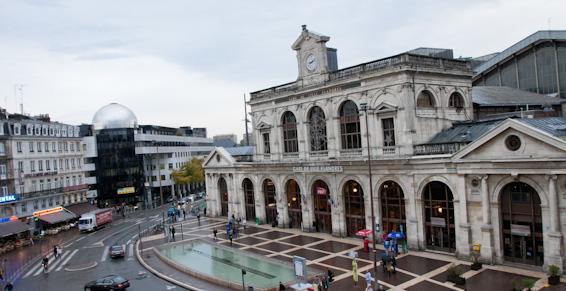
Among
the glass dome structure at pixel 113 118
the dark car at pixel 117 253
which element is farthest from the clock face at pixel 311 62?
the glass dome structure at pixel 113 118

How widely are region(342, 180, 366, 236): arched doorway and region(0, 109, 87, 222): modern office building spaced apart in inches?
1780

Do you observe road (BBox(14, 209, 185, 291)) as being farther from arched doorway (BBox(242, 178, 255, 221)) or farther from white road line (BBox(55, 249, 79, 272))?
arched doorway (BBox(242, 178, 255, 221))

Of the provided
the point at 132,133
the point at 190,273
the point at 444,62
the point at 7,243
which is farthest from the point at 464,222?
the point at 132,133

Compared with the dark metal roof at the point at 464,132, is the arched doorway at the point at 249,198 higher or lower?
lower

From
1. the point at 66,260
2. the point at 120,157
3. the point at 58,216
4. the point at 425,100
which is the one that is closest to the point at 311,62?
the point at 425,100

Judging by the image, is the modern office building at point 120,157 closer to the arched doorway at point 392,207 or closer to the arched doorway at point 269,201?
the arched doorway at point 269,201

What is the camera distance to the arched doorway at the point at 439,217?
1451 inches

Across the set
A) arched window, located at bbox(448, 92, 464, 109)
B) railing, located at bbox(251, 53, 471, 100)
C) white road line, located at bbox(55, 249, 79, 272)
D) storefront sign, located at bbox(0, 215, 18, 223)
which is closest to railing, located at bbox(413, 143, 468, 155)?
arched window, located at bbox(448, 92, 464, 109)

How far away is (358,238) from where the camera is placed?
146 feet

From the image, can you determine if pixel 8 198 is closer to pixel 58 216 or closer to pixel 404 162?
pixel 58 216

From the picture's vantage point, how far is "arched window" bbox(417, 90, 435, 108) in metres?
41.0

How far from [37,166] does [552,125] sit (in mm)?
67149

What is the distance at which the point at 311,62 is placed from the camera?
1934 inches

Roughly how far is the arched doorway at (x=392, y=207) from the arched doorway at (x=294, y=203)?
40.6 ft
